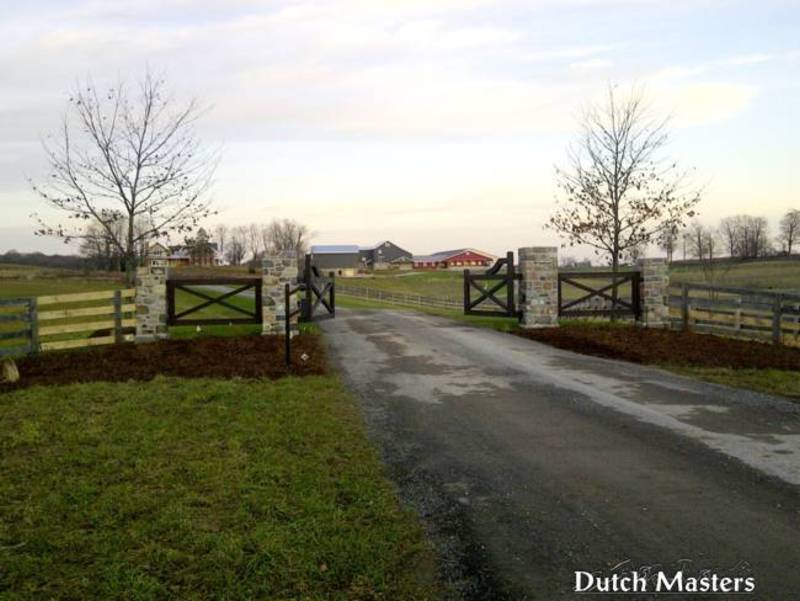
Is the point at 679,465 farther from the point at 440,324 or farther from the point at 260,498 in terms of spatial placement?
the point at 440,324

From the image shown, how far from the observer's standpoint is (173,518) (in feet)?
15.6

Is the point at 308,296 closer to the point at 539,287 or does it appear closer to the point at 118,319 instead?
the point at 118,319

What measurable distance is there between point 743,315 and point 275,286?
12.1 metres

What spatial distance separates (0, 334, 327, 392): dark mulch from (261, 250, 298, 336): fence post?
0.69 m

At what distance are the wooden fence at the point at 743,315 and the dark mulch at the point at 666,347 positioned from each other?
0.64 m

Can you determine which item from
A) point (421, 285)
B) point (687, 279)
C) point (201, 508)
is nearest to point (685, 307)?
point (201, 508)

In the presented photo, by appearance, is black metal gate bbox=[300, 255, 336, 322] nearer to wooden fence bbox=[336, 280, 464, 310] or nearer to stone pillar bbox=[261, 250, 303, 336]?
stone pillar bbox=[261, 250, 303, 336]

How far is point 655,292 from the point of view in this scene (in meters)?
17.0

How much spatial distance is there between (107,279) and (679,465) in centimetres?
5540

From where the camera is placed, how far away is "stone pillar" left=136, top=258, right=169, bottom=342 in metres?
14.9

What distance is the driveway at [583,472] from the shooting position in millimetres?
4055

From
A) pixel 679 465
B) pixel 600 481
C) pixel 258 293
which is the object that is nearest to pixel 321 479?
pixel 600 481

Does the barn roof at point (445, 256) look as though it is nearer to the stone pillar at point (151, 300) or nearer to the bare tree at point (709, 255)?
the bare tree at point (709, 255)

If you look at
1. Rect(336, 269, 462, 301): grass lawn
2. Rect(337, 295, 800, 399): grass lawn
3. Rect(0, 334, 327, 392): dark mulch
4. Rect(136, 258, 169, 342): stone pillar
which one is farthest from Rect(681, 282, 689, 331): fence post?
Rect(336, 269, 462, 301): grass lawn
